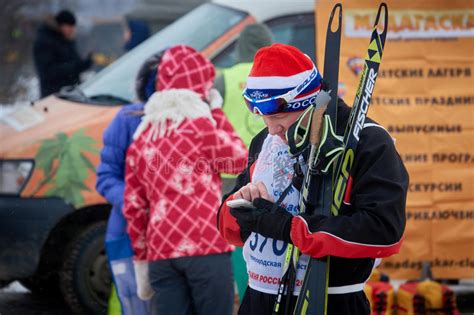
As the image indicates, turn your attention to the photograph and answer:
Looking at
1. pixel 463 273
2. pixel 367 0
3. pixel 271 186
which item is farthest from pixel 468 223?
pixel 271 186

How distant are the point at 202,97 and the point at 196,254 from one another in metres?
0.72

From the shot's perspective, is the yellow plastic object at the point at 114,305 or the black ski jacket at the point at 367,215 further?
the yellow plastic object at the point at 114,305

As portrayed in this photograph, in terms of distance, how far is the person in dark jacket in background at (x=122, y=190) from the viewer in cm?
450

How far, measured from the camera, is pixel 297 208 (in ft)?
9.38

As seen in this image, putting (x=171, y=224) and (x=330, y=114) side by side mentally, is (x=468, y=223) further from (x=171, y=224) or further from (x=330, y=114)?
(x=330, y=114)

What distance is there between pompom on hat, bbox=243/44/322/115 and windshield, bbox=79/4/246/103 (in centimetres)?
331

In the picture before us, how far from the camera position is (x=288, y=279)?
2.87m

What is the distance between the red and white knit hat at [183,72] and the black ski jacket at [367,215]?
5.23 ft

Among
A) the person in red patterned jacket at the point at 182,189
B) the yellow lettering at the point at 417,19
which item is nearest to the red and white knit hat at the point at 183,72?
the person in red patterned jacket at the point at 182,189

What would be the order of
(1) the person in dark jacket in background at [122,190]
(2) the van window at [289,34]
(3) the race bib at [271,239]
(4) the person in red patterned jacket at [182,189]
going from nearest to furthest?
(3) the race bib at [271,239]
(4) the person in red patterned jacket at [182,189]
(1) the person in dark jacket in background at [122,190]
(2) the van window at [289,34]

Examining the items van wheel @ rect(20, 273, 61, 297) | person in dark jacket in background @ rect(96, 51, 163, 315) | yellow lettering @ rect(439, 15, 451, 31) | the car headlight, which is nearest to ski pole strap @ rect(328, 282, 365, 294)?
person in dark jacket in background @ rect(96, 51, 163, 315)

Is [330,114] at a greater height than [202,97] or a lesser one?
greater

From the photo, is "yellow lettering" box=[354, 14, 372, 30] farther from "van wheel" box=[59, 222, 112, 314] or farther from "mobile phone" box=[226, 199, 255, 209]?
"mobile phone" box=[226, 199, 255, 209]

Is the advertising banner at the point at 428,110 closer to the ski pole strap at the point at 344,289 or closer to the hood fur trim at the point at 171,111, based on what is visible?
the hood fur trim at the point at 171,111
